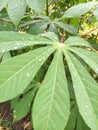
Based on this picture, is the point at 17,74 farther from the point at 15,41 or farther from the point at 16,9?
the point at 16,9

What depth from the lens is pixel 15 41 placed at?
1017 mm

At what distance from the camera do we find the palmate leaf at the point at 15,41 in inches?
38.9

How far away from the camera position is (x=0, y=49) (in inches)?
38.4

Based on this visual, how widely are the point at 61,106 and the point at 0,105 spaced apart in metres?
1.47

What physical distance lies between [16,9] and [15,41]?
6.3 inches

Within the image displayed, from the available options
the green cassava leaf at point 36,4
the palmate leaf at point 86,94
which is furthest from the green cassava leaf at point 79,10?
the palmate leaf at point 86,94

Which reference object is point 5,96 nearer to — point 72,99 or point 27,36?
point 27,36

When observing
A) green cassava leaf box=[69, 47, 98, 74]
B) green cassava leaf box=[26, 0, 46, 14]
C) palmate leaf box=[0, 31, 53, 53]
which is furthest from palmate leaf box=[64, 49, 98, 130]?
green cassava leaf box=[26, 0, 46, 14]

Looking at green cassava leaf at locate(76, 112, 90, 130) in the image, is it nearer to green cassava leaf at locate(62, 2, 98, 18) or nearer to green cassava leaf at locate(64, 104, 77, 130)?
green cassava leaf at locate(64, 104, 77, 130)

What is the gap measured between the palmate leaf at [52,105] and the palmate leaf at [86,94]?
34 millimetres

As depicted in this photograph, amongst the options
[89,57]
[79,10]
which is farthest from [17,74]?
[79,10]

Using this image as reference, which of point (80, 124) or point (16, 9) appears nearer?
point (16, 9)

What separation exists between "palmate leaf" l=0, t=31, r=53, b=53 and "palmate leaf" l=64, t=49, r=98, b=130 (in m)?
0.14

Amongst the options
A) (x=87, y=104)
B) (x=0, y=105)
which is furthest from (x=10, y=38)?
(x=0, y=105)
